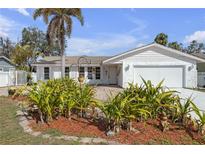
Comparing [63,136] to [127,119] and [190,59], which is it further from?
[190,59]

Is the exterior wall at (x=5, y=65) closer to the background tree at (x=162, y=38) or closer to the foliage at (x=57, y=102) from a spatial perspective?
the background tree at (x=162, y=38)

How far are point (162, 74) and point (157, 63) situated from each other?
1.10 meters

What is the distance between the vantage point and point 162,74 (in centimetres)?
2203

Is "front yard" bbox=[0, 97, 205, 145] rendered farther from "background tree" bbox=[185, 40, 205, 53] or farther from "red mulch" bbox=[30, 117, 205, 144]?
"background tree" bbox=[185, 40, 205, 53]

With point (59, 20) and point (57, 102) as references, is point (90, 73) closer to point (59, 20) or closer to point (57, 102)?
point (59, 20)

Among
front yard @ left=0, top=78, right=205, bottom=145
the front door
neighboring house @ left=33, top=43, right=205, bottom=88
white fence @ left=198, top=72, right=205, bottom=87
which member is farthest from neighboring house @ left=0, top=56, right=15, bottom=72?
front yard @ left=0, top=78, right=205, bottom=145

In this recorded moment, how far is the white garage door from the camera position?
21984 mm

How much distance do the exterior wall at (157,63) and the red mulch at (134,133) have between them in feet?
51.9

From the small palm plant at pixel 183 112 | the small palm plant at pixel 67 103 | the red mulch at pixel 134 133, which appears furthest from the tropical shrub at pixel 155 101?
the small palm plant at pixel 67 103

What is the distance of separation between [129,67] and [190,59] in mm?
5566

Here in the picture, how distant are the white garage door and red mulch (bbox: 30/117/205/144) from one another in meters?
16.1

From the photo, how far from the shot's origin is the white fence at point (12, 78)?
25767mm

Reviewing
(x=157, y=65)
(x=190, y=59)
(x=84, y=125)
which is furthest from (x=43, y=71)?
(x=84, y=125)

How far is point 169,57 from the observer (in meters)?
22.1
